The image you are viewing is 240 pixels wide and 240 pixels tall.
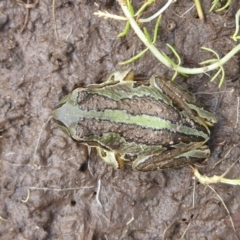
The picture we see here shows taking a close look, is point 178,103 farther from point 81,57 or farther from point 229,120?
point 81,57

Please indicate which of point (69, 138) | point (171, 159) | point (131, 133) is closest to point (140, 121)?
point (131, 133)

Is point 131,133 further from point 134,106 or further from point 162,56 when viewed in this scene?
point 162,56

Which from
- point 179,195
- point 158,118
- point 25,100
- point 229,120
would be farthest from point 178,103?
point 25,100

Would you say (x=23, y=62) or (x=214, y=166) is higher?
(x=23, y=62)

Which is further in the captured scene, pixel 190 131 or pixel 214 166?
pixel 214 166

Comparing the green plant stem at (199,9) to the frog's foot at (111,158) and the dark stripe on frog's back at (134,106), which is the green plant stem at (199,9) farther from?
the frog's foot at (111,158)

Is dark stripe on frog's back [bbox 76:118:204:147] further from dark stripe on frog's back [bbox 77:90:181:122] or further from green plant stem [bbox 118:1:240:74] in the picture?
green plant stem [bbox 118:1:240:74]
